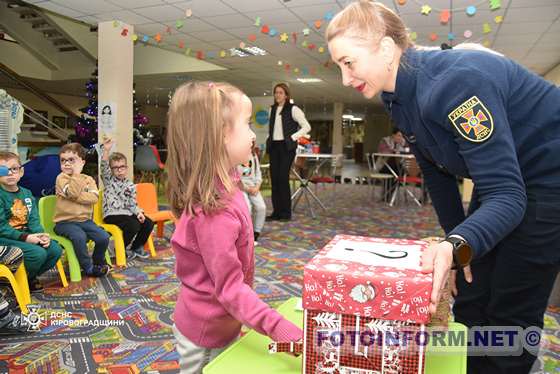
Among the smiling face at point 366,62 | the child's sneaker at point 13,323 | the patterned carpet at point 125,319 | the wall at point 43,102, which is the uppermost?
the wall at point 43,102

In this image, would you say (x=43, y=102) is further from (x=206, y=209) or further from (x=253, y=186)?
(x=206, y=209)

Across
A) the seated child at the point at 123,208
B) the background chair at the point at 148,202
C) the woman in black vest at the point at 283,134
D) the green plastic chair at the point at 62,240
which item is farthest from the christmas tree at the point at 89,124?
the green plastic chair at the point at 62,240

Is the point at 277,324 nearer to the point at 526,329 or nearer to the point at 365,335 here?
the point at 365,335

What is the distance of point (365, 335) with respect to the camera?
0.68 metres

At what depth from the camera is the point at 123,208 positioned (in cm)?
346

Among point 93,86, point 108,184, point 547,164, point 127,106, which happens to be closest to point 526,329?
point 547,164

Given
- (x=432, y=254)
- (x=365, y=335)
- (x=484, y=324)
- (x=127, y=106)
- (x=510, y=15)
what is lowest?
(x=484, y=324)

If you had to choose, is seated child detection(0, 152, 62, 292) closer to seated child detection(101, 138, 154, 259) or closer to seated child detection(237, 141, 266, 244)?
seated child detection(101, 138, 154, 259)

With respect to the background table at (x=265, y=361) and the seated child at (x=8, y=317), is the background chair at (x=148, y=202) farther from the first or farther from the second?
the background table at (x=265, y=361)

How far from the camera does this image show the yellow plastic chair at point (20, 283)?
231cm

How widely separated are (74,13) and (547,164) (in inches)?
244

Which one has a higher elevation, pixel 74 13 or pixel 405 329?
pixel 74 13

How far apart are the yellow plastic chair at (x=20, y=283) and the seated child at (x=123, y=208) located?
37.7 inches
